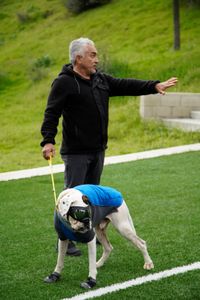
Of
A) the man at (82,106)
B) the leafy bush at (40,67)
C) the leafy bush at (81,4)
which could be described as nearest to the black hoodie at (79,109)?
the man at (82,106)

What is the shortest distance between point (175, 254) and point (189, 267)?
18.3 inches

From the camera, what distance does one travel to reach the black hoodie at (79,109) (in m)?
5.81

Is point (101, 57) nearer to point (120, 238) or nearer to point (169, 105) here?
point (169, 105)

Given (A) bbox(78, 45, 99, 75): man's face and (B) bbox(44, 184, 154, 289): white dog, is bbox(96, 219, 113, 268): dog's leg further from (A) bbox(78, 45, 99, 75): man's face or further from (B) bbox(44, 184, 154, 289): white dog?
(A) bbox(78, 45, 99, 75): man's face

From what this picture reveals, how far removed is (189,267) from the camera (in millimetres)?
5688

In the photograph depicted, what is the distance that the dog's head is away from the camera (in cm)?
479

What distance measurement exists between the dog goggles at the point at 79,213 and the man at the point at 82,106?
1.02m

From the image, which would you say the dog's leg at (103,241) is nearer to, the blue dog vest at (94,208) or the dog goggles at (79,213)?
the blue dog vest at (94,208)

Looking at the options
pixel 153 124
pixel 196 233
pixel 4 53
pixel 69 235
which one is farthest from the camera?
pixel 4 53

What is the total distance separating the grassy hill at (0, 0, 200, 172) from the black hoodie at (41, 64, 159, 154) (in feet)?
24.1

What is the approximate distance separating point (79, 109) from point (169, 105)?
37.8ft

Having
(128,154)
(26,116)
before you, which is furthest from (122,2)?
(128,154)

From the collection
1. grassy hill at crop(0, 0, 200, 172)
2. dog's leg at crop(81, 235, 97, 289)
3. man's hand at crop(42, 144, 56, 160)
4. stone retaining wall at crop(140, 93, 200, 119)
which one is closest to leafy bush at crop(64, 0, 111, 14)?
grassy hill at crop(0, 0, 200, 172)

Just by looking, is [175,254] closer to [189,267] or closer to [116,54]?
[189,267]
